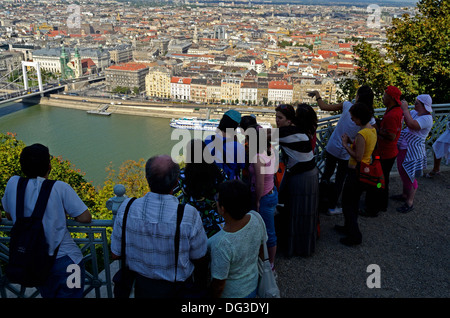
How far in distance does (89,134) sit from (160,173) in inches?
519

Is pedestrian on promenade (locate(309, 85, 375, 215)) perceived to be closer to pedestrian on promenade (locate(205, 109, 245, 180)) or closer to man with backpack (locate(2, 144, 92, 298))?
pedestrian on promenade (locate(205, 109, 245, 180))

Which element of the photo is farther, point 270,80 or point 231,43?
point 231,43

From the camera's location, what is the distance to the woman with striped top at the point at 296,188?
3.85 ft

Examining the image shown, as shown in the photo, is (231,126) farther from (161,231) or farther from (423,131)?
(423,131)

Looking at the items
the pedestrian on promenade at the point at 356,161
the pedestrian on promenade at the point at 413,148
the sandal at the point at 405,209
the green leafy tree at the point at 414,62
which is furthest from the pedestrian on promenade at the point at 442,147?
the pedestrian on promenade at the point at 356,161

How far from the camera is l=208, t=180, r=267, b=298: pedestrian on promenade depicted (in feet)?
2.59

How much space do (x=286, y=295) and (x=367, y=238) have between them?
431 millimetres

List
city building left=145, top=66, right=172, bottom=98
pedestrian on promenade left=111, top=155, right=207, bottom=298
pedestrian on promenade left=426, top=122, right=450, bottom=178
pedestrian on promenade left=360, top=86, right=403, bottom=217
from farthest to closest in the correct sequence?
1. city building left=145, top=66, right=172, bottom=98
2. pedestrian on promenade left=426, top=122, right=450, bottom=178
3. pedestrian on promenade left=360, top=86, right=403, bottom=217
4. pedestrian on promenade left=111, top=155, right=207, bottom=298

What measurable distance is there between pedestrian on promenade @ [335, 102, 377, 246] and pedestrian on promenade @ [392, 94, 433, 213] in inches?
13.1

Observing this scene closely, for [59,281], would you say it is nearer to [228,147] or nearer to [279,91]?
[228,147]

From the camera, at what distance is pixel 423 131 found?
1598mm

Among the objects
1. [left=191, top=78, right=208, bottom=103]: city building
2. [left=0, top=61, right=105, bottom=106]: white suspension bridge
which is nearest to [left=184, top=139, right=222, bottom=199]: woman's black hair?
[left=0, top=61, right=105, bottom=106]: white suspension bridge

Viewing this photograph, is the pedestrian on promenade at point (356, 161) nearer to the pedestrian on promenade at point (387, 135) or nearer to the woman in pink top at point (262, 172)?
the pedestrian on promenade at point (387, 135)

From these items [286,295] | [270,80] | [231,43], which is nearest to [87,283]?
[286,295]
